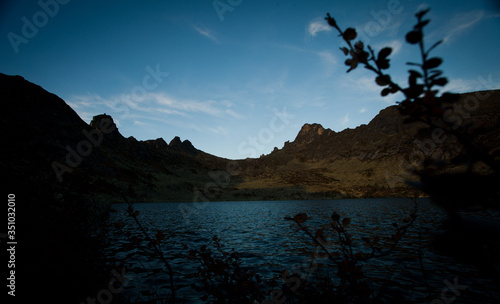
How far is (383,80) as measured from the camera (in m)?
1.83

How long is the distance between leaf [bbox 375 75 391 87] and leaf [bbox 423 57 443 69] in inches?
9.9

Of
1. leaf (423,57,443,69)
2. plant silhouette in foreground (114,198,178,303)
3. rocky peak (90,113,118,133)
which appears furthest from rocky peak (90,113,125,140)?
leaf (423,57,443,69)

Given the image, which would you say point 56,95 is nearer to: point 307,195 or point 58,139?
point 58,139

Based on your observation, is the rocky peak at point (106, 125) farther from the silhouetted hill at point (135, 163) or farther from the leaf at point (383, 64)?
the leaf at point (383, 64)

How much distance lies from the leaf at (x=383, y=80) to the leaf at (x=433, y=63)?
0.25 metres

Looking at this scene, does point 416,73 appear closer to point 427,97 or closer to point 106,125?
point 427,97

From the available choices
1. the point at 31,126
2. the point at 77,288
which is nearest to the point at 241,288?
the point at 77,288

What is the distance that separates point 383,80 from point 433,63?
325mm

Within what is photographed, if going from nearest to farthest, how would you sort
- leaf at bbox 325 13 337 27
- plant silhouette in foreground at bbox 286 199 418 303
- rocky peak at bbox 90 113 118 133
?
1. leaf at bbox 325 13 337 27
2. plant silhouette in foreground at bbox 286 199 418 303
3. rocky peak at bbox 90 113 118 133

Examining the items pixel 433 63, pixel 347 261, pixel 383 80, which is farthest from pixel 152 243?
pixel 433 63

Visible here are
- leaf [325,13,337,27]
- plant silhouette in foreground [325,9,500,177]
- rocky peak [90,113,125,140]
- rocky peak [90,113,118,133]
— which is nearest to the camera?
plant silhouette in foreground [325,9,500,177]

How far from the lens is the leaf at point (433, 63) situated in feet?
5.08

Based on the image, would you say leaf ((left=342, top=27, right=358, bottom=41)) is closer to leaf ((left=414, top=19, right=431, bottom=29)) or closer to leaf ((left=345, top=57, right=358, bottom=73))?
leaf ((left=345, top=57, right=358, bottom=73))

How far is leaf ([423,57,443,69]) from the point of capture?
1.55 metres
